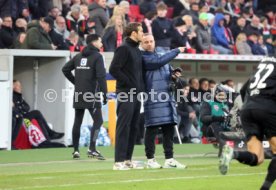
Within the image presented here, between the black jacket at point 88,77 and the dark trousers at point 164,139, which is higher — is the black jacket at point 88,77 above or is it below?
above

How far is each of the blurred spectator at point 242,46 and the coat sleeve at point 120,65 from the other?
11.6 metres

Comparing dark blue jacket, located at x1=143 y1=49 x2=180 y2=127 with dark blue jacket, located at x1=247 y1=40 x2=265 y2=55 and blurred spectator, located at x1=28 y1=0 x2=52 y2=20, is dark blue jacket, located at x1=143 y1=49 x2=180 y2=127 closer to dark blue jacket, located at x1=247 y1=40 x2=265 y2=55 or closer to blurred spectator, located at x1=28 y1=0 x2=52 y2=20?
blurred spectator, located at x1=28 y1=0 x2=52 y2=20

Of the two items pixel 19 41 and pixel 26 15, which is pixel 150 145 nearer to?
pixel 19 41

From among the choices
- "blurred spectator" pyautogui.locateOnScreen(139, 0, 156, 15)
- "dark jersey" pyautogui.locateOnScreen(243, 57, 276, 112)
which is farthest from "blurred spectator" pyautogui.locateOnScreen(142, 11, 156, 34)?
"dark jersey" pyautogui.locateOnScreen(243, 57, 276, 112)

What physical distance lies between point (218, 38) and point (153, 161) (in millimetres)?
11522

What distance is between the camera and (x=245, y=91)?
35.8 feet

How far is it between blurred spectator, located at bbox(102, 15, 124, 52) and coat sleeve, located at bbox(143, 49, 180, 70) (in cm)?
711

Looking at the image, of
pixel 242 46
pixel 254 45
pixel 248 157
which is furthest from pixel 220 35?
pixel 248 157

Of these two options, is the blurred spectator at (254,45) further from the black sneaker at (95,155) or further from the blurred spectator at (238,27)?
the black sneaker at (95,155)

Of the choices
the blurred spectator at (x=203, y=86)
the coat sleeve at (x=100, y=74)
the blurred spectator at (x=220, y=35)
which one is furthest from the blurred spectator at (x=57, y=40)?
the blurred spectator at (x=220, y=35)

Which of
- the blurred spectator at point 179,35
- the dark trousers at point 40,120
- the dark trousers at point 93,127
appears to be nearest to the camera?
the dark trousers at point 93,127

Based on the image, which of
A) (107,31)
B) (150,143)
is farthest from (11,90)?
(150,143)

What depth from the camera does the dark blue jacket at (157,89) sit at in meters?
13.5

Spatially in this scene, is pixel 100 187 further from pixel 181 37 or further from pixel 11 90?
pixel 181 37
